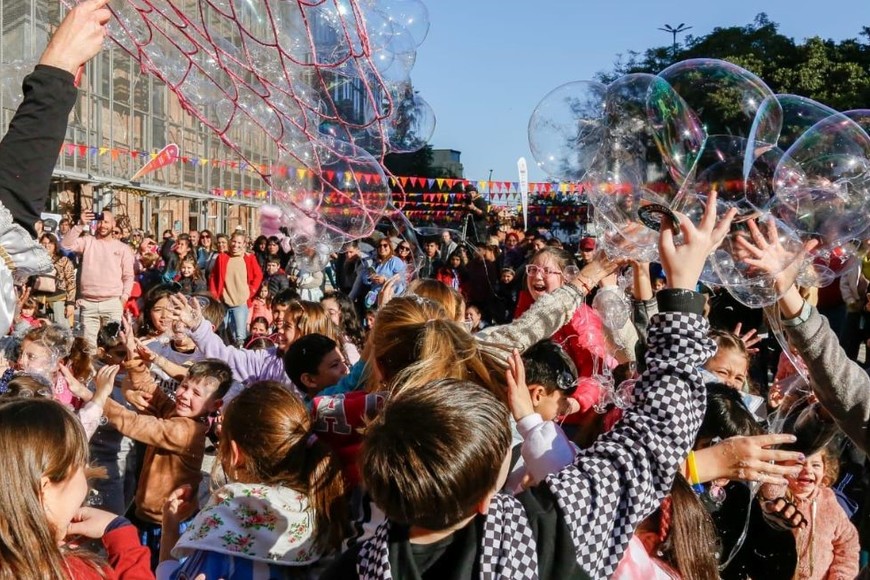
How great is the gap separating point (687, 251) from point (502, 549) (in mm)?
745

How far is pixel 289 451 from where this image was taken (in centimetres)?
247

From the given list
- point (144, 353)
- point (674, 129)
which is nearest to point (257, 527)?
point (144, 353)

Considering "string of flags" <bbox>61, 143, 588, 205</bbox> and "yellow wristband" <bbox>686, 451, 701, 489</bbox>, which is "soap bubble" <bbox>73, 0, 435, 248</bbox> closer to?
"yellow wristband" <bbox>686, 451, 701, 489</bbox>

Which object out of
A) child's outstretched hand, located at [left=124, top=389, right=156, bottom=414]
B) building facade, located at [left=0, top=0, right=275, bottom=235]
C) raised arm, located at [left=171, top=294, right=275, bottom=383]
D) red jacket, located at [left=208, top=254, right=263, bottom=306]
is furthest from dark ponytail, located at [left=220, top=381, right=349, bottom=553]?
building facade, located at [left=0, top=0, right=275, bottom=235]

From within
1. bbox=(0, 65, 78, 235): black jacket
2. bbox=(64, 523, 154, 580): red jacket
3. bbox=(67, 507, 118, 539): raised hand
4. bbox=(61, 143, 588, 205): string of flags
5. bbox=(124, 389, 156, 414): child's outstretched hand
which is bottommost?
bbox=(64, 523, 154, 580): red jacket

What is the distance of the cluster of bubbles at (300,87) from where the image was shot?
139 inches

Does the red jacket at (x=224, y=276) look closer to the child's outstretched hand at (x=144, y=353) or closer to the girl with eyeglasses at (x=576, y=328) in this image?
the child's outstretched hand at (x=144, y=353)

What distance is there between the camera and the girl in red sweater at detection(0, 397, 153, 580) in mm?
1755

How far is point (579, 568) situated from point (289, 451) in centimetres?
110

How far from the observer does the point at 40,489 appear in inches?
72.7

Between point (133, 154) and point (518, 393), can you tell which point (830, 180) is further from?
point (133, 154)

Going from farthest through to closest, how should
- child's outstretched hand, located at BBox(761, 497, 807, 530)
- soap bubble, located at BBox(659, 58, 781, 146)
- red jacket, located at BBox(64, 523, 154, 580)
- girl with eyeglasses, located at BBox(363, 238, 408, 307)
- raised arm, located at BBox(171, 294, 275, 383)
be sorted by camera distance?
girl with eyeglasses, located at BBox(363, 238, 408, 307)
raised arm, located at BBox(171, 294, 275, 383)
soap bubble, located at BBox(659, 58, 781, 146)
child's outstretched hand, located at BBox(761, 497, 807, 530)
red jacket, located at BBox(64, 523, 154, 580)

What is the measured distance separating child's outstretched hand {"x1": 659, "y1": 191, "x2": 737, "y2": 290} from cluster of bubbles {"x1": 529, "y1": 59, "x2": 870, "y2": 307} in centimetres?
→ 91

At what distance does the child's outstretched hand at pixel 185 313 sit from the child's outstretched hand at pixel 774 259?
2.86 m
